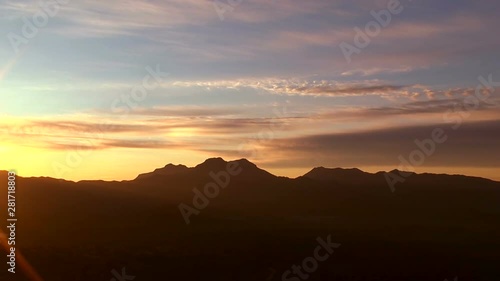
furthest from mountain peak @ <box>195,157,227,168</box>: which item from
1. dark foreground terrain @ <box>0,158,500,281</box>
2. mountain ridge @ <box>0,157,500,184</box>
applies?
dark foreground terrain @ <box>0,158,500,281</box>

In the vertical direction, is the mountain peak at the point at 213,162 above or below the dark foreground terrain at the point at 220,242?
above

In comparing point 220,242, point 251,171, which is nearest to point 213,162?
point 251,171

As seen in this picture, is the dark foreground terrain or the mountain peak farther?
the mountain peak

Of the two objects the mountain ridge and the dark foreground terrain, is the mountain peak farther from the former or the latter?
the dark foreground terrain

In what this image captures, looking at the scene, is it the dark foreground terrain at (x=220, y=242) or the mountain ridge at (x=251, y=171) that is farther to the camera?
the mountain ridge at (x=251, y=171)

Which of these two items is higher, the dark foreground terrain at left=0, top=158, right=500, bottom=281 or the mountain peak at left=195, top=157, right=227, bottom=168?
the mountain peak at left=195, top=157, right=227, bottom=168

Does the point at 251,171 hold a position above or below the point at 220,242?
above

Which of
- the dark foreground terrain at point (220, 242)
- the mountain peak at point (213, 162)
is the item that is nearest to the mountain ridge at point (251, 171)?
the mountain peak at point (213, 162)

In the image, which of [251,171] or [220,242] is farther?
[251,171]

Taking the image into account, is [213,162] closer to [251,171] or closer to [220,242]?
[251,171]

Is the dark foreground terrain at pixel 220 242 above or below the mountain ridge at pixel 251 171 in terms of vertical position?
below

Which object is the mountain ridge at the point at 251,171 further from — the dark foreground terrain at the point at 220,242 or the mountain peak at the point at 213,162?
the dark foreground terrain at the point at 220,242

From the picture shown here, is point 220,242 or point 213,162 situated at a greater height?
point 213,162

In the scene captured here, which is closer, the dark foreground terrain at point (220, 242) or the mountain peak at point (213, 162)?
the dark foreground terrain at point (220, 242)
